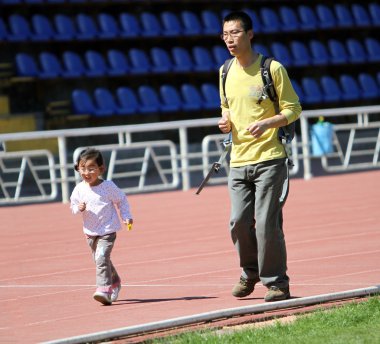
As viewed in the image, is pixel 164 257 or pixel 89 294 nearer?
pixel 89 294

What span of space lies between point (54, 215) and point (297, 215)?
365 cm

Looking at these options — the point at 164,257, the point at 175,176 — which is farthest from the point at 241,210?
the point at 175,176

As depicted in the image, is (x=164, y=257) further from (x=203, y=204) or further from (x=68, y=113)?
(x=68, y=113)

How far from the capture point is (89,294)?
8.31 m

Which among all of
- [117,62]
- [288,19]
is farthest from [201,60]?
[288,19]

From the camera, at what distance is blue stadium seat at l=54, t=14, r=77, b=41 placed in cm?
2525

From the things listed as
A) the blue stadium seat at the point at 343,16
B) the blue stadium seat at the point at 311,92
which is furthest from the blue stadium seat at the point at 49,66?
the blue stadium seat at the point at 343,16

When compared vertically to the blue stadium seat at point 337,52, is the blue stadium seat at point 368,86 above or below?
below

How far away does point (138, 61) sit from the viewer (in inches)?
1038

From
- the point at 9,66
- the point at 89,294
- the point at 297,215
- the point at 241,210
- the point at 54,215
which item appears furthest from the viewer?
the point at 9,66

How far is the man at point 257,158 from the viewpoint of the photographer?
735 cm

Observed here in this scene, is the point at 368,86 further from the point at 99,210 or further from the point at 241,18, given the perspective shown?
the point at 241,18

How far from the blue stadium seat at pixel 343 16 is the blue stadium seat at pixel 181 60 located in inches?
192

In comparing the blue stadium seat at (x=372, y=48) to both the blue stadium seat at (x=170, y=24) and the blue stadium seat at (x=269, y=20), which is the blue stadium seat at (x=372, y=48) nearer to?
the blue stadium seat at (x=269, y=20)
